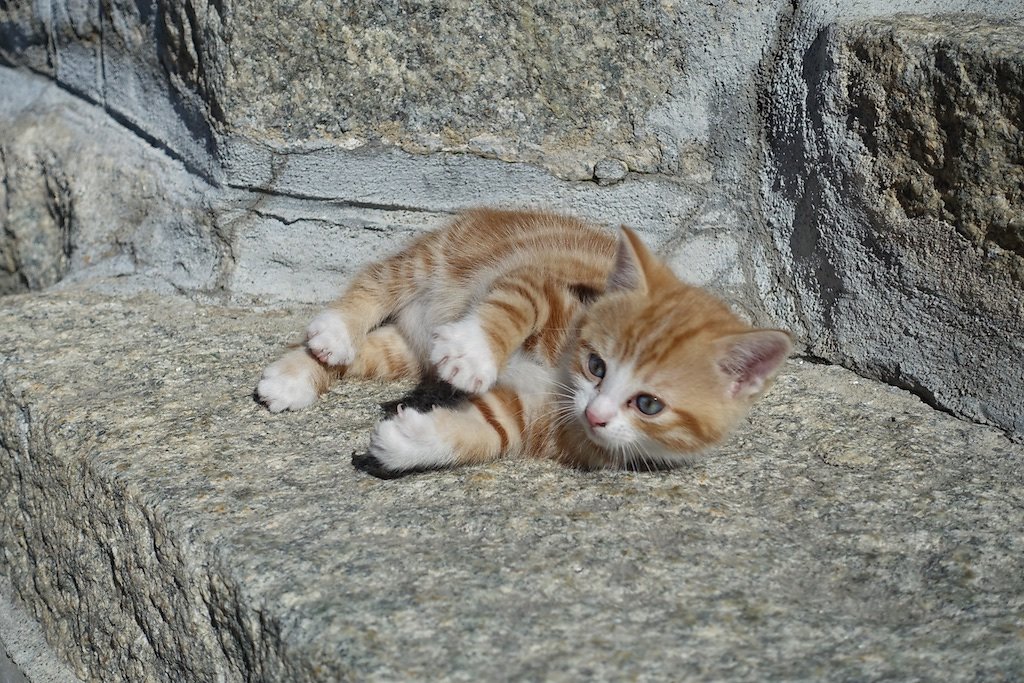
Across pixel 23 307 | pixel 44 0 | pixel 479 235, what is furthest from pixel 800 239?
pixel 44 0

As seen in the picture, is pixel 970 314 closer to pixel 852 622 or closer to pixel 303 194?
pixel 852 622

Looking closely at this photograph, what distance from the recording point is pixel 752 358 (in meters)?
1.67

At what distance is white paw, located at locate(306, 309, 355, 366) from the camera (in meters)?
1.97

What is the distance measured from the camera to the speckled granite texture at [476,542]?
122 cm

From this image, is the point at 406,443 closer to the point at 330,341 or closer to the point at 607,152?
the point at 330,341

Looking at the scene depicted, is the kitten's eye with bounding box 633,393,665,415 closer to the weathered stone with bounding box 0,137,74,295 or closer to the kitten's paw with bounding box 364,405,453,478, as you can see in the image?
the kitten's paw with bounding box 364,405,453,478

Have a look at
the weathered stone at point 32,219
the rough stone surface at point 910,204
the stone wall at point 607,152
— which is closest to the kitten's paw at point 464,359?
the stone wall at point 607,152

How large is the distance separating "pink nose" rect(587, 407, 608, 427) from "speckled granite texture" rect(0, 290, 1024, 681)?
9cm

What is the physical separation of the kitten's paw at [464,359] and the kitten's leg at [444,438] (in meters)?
0.06

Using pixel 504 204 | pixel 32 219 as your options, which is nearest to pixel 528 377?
pixel 504 204

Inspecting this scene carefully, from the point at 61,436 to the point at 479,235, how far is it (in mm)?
932

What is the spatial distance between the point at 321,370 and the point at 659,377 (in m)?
0.69

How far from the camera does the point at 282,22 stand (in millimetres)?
2059

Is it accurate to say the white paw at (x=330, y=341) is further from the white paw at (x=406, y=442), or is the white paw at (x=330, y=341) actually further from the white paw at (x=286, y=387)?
the white paw at (x=406, y=442)
